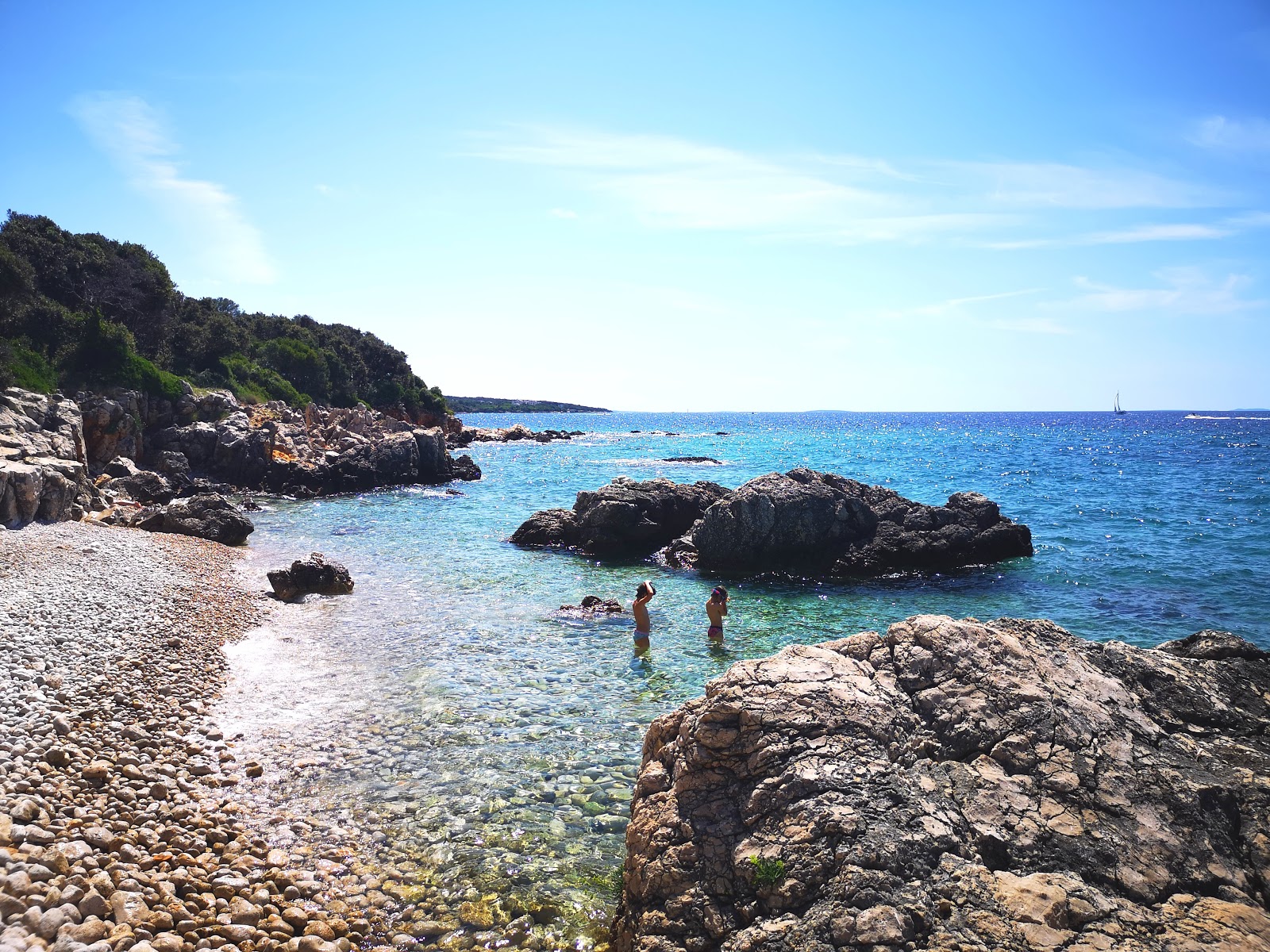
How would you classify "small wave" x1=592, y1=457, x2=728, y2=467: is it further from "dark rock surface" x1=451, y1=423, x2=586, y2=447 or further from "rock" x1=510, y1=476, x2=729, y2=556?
"rock" x1=510, y1=476, x2=729, y2=556

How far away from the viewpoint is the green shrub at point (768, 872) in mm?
5820

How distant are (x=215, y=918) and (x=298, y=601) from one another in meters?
15.4

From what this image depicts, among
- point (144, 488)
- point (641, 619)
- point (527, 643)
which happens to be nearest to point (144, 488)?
point (144, 488)

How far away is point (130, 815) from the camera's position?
830 cm

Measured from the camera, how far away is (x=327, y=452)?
188 feet

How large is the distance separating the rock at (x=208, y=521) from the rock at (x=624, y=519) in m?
11.6

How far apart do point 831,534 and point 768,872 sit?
22.0 meters

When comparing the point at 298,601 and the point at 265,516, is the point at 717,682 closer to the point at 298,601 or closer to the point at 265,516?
the point at 298,601

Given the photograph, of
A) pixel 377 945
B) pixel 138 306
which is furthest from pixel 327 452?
pixel 377 945

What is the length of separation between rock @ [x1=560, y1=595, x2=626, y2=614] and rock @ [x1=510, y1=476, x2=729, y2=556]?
9055mm

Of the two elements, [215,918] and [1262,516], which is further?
[1262,516]

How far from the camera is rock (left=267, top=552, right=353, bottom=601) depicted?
21.6 meters

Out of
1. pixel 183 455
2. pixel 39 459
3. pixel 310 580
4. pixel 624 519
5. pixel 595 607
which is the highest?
pixel 39 459

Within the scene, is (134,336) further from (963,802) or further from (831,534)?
(963,802)
